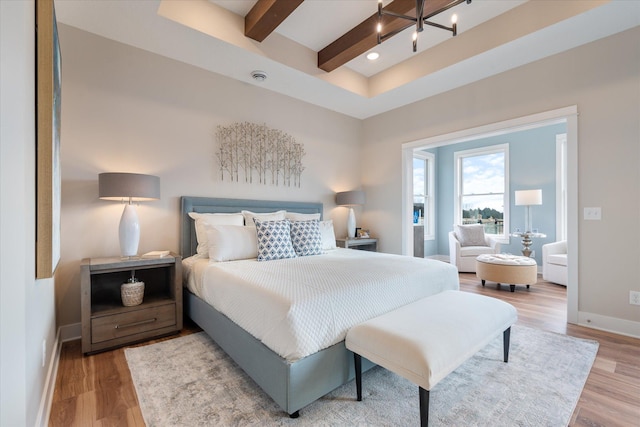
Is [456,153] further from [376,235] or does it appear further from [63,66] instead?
[63,66]

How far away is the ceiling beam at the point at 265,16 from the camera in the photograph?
2.44 metres

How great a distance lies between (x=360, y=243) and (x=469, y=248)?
2272mm

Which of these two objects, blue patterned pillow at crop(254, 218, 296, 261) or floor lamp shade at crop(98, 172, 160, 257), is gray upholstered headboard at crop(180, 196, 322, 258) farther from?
blue patterned pillow at crop(254, 218, 296, 261)

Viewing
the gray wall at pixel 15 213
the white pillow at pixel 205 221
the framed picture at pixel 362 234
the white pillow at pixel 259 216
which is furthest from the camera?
the framed picture at pixel 362 234

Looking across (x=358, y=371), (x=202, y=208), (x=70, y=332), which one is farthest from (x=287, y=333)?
(x=70, y=332)

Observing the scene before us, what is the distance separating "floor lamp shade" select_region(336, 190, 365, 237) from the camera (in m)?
4.43

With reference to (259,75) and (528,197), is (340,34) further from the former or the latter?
(528,197)

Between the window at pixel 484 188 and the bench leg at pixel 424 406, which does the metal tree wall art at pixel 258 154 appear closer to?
the bench leg at pixel 424 406

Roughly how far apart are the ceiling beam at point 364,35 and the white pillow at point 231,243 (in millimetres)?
2191

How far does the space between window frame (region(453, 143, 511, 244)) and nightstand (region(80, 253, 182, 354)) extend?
569 cm

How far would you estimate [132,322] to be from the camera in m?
2.40

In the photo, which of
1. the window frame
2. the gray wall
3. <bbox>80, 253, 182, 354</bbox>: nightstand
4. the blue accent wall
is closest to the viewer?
the gray wall

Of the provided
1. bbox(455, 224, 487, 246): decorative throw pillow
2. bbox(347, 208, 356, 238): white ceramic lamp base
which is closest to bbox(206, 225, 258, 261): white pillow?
bbox(347, 208, 356, 238): white ceramic lamp base

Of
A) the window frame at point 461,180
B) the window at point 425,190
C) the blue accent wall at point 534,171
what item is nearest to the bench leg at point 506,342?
the blue accent wall at point 534,171
